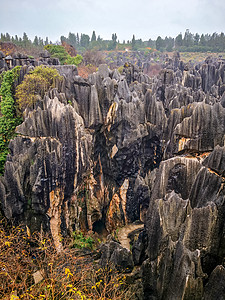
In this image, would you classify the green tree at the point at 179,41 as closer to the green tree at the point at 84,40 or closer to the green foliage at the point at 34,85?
the green tree at the point at 84,40

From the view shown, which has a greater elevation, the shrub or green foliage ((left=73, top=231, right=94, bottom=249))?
the shrub

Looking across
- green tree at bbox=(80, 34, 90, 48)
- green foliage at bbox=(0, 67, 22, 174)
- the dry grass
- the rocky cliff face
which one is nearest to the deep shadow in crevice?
the rocky cliff face

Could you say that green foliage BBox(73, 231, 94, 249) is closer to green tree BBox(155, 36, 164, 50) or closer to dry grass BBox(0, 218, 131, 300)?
dry grass BBox(0, 218, 131, 300)

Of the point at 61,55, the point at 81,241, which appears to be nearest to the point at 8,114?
the point at 81,241

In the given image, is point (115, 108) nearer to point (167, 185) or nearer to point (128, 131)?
point (128, 131)

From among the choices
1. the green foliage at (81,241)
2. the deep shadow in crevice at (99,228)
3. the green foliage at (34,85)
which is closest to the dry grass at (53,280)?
the green foliage at (81,241)
